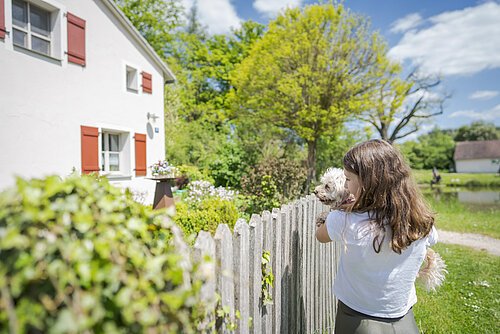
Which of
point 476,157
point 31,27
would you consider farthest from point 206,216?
point 476,157

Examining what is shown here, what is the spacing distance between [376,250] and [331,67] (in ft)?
45.0

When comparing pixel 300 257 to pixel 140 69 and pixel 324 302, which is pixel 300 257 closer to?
pixel 324 302

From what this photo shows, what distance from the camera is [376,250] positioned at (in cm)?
166

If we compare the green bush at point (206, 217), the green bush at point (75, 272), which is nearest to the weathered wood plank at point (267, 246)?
the green bush at point (75, 272)

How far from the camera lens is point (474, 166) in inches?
2142

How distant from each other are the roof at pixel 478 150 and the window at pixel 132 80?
60010 millimetres

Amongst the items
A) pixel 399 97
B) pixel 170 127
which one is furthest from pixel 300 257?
pixel 170 127

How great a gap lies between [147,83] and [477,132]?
2825 inches

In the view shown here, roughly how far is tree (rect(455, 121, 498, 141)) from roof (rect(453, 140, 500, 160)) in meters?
5.74

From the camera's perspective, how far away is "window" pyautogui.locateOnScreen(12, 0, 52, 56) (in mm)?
7297

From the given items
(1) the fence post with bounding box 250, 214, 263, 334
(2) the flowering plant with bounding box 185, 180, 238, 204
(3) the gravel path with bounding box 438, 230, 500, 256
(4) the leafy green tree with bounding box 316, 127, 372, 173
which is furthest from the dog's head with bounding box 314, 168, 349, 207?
(4) the leafy green tree with bounding box 316, 127, 372, 173

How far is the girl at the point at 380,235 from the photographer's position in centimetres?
169

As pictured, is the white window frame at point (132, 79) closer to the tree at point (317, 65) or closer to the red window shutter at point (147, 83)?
the red window shutter at point (147, 83)

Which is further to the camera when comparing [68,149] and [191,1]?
[191,1]
